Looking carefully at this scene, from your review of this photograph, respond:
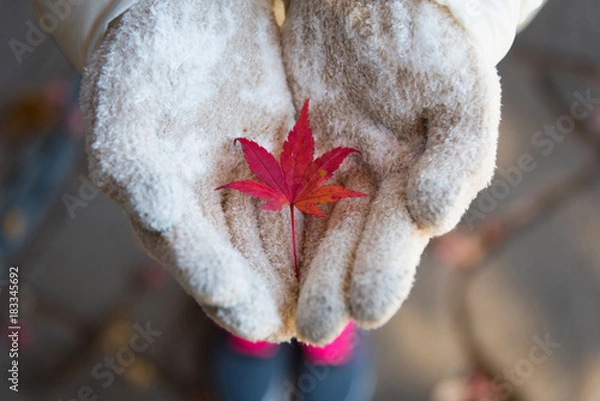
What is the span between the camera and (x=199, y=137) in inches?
23.7

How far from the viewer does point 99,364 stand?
127 cm

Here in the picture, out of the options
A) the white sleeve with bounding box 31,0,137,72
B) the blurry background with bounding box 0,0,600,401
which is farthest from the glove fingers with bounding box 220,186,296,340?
the blurry background with bounding box 0,0,600,401

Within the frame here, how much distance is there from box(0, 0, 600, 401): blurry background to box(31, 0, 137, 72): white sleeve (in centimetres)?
70

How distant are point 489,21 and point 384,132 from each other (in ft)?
0.55

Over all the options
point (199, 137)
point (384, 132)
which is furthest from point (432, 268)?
point (199, 137)

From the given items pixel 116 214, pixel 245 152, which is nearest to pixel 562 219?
pixel 245 152

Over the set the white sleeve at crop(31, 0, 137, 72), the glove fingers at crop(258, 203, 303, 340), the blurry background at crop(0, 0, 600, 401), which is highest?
the white sleeve at crop(31, 0, 137, 72)

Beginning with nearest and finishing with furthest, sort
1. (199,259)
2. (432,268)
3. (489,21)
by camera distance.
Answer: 1. (199,259)
2. (489,21)
3. (432,268)

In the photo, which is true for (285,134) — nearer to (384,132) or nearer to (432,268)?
(384,132)

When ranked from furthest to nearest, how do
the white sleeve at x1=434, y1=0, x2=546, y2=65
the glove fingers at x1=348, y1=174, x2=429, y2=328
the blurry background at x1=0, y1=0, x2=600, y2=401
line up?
1. the blurry background at x1=0, y1=0, x2=600, y2=401
2. the white sleeve at x1=434, y1=0, x2=546, y2=65
3. the glove fingers at x1=348, y1=174, x2=429, y2=328

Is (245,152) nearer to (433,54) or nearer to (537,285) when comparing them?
(433,54)

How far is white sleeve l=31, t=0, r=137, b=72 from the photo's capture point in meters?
0.58

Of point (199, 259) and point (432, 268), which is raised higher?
point (199, 259)

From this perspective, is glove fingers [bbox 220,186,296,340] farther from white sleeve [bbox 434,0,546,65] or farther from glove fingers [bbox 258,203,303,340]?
white sleeve [bbox 434,0,546,65]
